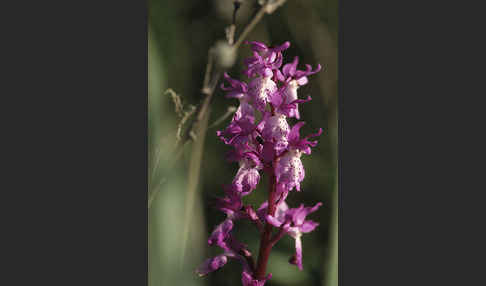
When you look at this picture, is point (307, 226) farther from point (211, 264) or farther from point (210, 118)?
point (210, 118)

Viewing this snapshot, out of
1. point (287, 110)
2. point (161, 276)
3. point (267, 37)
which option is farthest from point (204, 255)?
point (267, 37)

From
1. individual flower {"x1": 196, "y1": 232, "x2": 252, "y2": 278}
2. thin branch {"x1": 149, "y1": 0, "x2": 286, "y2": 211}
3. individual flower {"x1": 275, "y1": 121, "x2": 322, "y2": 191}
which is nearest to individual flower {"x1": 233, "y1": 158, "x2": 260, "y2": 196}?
individual flower {"x1": 275, "y1": 121, "x2": 322, "y2": 191}

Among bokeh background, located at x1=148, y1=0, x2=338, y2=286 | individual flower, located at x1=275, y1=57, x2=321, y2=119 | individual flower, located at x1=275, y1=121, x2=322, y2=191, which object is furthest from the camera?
bokeh background, located at x1=148, y1=0, x2=338, y2=286

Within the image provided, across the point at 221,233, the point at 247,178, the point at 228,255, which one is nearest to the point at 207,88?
the point at 247,178

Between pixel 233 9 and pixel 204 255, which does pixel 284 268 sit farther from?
pixel 233 9

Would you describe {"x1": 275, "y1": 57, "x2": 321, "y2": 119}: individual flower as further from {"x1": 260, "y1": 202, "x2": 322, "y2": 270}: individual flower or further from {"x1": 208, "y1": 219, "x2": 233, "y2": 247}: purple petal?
{"x1": 208, "y1": 219, "x2": 233, "y2": 247}: purple petal

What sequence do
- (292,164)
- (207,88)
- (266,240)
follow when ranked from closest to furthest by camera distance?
(292,164), (266,240), (207,88)
